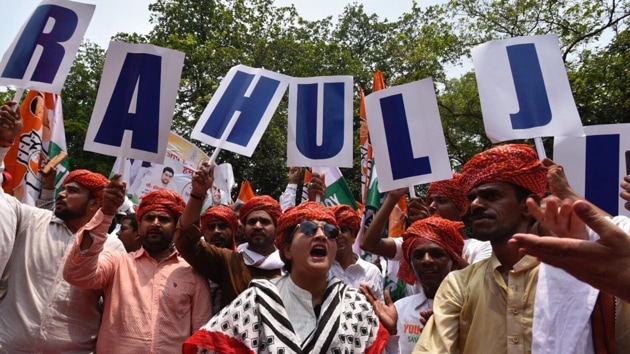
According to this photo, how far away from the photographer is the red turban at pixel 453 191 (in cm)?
506

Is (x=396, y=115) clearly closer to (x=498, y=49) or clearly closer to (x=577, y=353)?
(x=498, y=49)

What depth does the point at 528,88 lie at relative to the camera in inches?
177

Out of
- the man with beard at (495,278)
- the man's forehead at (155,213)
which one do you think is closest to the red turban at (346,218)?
the man's forehead at (155,213)

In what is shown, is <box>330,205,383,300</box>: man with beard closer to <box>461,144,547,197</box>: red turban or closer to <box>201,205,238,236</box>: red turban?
<box>201,205,238,236</box>: red turban

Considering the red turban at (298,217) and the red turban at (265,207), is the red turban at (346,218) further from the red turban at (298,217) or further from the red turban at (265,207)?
the red turban at (298,217)

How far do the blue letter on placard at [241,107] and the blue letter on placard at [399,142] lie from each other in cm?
99

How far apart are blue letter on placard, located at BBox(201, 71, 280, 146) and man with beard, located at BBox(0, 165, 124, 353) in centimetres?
128

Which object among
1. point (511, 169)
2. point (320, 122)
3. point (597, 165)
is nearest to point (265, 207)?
point (320, 122)

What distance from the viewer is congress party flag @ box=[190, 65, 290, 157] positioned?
5.01 meters

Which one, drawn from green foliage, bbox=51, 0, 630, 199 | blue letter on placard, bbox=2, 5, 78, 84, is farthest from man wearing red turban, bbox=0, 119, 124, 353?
green foliage, bbox=51, 0, 630, 199

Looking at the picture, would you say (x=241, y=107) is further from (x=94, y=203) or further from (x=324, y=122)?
(x=94, y=203)

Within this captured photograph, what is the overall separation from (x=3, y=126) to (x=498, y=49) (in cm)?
347

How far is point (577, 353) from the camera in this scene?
8.27ft

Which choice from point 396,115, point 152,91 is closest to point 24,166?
point 152,91
